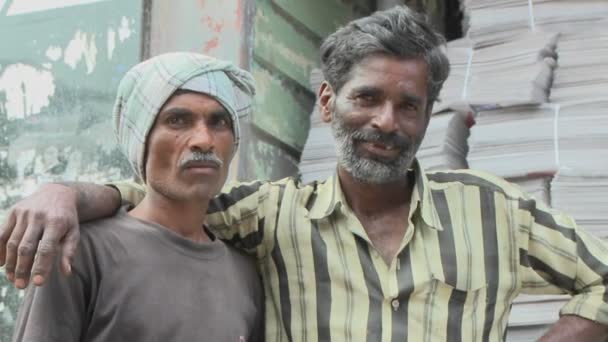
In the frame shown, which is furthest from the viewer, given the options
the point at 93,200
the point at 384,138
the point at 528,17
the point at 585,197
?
the point at 528,17

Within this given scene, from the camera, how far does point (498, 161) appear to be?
14.3ft

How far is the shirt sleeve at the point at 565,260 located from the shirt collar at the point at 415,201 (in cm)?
25

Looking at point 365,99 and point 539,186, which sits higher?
point 365,99

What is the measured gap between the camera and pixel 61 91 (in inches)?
193

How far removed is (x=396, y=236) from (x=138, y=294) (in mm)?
839

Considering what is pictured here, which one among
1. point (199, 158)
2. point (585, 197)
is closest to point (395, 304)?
point (199, 158)

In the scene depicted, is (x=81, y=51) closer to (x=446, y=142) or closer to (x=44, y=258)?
(x=446, y=142)

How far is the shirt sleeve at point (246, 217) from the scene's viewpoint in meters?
3.37

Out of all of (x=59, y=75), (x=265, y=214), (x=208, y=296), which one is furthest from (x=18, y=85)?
(x=208, y=296)

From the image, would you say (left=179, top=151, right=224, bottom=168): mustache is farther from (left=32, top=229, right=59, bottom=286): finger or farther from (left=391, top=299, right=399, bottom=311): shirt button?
(left=391, top=299, right=399, bottom=311): shirt button

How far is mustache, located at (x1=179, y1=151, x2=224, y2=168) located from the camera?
2990mm

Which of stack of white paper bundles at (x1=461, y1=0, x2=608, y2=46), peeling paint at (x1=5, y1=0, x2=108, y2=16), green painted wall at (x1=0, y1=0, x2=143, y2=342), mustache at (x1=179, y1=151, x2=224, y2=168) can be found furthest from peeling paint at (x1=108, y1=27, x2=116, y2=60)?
mustache at (x1=179, y1=151, x2=224, y2=168)

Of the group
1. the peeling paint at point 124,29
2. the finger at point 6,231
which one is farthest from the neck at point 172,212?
the peeling paint at point 124,29

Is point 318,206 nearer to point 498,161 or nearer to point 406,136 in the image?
point 406,136
